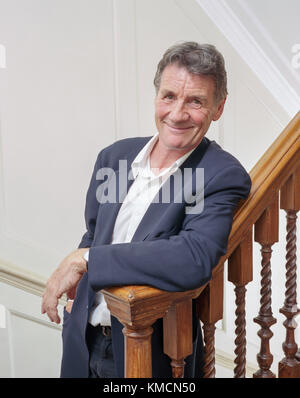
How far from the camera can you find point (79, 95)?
8.95ft

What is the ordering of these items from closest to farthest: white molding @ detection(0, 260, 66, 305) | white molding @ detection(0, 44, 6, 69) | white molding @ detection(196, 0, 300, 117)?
white molding @ detection(0, 44, 6, 69) < white molding @ detection(0, 260, 66, 305) < white molding @ detection(196, 0, 300, 117)

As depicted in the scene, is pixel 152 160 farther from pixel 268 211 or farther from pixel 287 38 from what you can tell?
pixel 287 38

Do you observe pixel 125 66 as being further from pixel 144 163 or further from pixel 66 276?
pixel 66 276

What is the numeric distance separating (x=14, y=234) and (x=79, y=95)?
84cm

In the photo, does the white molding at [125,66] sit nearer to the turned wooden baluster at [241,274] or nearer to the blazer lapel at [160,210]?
the blazer lapel at [160,210]

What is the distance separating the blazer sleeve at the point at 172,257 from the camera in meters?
1.20

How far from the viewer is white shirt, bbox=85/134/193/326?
5.13ft

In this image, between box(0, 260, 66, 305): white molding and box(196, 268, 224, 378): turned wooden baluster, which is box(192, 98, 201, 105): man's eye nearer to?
box(196, 268, 224, 378): turned wooden baluster

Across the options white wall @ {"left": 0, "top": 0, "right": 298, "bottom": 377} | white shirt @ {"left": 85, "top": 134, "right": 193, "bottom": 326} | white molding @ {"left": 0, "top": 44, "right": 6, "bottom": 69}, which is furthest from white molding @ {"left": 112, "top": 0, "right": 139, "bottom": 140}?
white shirt @ {"left": 85, "top": 134, "right": 193, "bottom": 326}

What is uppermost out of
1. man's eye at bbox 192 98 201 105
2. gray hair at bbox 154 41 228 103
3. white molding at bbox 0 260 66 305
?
gray hair at bbox 154 41 228 103

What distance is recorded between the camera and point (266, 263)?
152 cm

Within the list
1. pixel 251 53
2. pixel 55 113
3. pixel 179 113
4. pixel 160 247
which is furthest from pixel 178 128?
pixel 251 53

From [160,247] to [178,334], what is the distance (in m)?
0.24

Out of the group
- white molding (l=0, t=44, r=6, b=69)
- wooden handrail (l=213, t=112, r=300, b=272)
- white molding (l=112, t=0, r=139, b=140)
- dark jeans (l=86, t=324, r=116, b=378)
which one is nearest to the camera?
wooden handrail (l=213, t=112, r=300, b=272)
